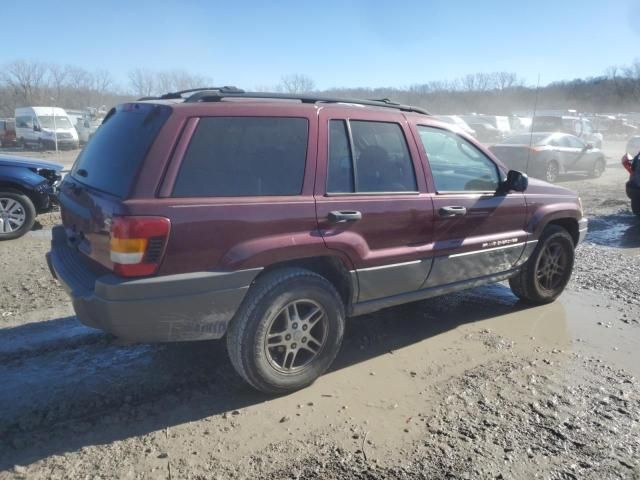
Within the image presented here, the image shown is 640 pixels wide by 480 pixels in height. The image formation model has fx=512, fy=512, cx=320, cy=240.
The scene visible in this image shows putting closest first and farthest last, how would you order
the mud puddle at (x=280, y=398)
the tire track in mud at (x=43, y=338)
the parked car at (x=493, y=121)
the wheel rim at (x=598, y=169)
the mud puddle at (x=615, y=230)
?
the mud puddle at (x=280, y=398) < the tire track in mud at (x=43, y=338) < the mud puddle at (x=615, y=230) < the wheel rim at (x=598, y=169) < the parked car at (x=493, y=121)

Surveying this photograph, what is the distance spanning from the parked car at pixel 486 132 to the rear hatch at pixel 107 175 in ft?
89.8

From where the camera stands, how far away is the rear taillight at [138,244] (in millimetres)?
2729

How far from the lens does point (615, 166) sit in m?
22.5

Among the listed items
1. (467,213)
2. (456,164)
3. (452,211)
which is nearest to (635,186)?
(456,164)

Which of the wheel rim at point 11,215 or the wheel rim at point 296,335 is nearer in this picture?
the wheel rim at point 296,335

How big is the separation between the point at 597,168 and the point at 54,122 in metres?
27.1

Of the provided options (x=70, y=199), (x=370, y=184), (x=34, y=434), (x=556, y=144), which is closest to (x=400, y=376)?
(x=370, y=184)

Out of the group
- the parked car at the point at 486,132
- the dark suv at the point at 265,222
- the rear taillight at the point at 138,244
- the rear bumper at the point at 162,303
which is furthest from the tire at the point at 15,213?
the parked car at the point at 486,132

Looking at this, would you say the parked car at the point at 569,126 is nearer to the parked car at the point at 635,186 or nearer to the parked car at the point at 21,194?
the parked car at the point at 635,186

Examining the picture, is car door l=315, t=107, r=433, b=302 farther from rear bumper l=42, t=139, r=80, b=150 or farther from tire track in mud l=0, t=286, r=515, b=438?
rear bumper l=42, t=139, r=80, b=150

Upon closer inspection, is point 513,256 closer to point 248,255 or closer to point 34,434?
point 248,255

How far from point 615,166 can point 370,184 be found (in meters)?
22.9

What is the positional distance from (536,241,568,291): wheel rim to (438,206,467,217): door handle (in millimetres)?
1404

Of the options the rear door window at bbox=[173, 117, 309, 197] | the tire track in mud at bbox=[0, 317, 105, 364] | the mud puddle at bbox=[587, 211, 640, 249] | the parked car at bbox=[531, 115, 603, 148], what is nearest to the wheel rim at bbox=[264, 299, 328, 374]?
the rear door window at bbox=[173, 117, 309, 197]
